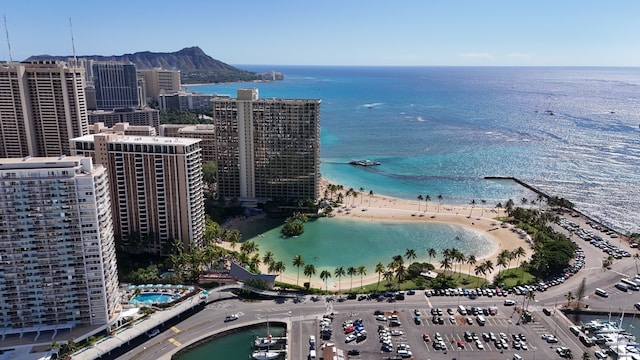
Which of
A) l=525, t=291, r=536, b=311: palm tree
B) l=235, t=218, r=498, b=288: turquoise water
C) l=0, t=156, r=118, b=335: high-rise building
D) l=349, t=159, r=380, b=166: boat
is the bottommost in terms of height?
l=235, t=218, r=498, b=288: turquoise water

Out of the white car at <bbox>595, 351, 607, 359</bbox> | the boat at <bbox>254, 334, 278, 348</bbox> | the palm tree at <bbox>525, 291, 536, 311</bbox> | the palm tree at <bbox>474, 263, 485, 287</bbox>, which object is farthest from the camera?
the palm tree at <bbox>474, 263, 485, 287</bbox>

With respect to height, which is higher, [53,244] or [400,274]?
[53,244]

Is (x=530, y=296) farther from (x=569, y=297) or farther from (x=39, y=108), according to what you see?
(x=39, y=108)

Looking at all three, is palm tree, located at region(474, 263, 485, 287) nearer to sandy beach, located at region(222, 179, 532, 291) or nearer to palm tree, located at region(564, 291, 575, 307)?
sandy beach, located at region(222, 179, 532, 291)

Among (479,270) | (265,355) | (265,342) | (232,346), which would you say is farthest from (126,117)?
(479,270)

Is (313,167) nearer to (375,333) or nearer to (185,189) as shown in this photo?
(185,189)

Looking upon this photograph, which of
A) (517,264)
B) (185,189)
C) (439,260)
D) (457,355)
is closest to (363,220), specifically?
(439,260)

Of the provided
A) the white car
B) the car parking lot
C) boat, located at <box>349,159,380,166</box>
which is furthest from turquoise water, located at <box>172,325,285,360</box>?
boat, located at <box>349,159,380,166</box>
